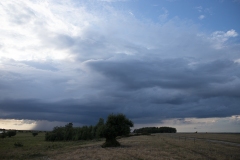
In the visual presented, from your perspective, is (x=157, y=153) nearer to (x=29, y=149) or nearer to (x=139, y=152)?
(x=139, y=152)

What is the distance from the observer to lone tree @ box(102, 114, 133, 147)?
46.4m

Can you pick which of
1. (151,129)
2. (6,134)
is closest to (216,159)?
(6,134)

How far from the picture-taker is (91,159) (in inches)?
1142

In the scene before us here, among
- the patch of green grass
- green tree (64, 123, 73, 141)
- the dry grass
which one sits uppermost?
green tree (64, 123, 73, 141)

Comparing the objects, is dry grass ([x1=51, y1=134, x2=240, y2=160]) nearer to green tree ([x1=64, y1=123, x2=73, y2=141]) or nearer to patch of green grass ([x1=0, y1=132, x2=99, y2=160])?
patch of green grass ([x1=0, y1=132, x2=99, y2=160])

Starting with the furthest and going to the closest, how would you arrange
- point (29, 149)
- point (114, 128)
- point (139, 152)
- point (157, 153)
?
1. point (29, 149)
2. point (114, 128)
3. point (139, 152)
4. point (157, 153)

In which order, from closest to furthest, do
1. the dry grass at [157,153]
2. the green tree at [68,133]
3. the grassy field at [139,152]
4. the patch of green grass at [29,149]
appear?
the dry grass at [157,153], the grassy field at [139,152], the patch of green grass at [29,149], the green tree at [68,133]

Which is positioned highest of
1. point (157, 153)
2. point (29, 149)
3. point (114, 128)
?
point (114, 128)

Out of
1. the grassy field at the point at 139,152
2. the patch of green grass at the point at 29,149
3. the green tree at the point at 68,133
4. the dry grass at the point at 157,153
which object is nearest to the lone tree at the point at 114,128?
the grassy field at the point at 139,152

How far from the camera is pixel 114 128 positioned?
4681 cm

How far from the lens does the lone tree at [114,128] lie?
1828 inches

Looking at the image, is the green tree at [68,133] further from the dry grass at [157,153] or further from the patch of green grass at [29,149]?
the dry grass at [157,153]

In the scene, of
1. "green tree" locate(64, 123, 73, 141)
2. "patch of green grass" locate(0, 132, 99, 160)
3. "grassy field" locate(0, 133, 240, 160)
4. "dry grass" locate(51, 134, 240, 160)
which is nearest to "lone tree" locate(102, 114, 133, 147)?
"grassy field" locate(0, 133, 240, 160)

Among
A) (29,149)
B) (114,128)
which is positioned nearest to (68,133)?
(29,149)
